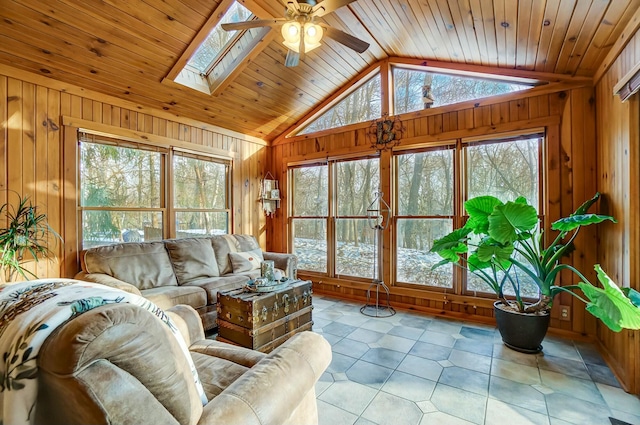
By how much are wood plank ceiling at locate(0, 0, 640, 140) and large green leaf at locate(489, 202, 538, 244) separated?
1.49 meters

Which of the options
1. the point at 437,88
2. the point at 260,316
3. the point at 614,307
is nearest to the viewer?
the point at 614,307

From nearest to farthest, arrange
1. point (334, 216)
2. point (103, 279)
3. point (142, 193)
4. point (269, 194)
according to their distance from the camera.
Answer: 1. point (103, 279)
2. point (142, 193)
3. point (334, 216)
4. point (269, 194)

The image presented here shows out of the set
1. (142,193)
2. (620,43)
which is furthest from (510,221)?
(142,193)

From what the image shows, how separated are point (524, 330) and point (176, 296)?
10.8 feet

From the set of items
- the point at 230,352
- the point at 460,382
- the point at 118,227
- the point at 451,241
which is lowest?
the point at 460,382

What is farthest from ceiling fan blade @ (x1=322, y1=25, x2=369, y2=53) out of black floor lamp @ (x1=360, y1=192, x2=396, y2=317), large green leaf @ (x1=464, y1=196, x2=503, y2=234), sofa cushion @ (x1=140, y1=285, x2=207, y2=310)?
sofa cushion @ (x1=140, y1=285, x2=207, y2=310)

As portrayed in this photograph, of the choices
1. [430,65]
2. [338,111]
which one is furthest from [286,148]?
[430,65]

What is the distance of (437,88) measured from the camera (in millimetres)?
3824

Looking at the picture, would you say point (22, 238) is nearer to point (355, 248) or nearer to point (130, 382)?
point (130, 382)

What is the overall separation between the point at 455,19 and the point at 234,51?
2461 millimetres

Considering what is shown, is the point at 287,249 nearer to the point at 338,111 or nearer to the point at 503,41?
the point at 338,111

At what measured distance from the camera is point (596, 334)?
2.91 meters

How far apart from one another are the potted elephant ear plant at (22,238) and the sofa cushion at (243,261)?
5.88 ft

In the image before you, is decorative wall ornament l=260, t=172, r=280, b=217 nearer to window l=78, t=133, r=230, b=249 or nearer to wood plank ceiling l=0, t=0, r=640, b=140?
window l=78, t=133, r=230, b=249
